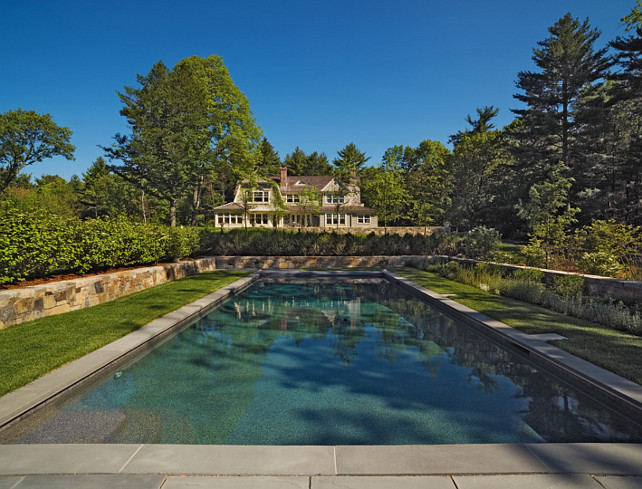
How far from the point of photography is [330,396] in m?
4.46

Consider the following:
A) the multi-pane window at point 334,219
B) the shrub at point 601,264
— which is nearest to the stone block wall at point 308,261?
the shrub at point 601,264

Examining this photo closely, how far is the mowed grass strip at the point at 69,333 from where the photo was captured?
4.45m

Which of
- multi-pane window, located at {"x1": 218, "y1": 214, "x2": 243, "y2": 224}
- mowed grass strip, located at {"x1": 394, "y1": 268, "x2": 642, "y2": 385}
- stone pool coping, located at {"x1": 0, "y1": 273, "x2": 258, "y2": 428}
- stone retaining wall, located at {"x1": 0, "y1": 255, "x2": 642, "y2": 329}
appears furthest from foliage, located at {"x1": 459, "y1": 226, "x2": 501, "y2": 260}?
multi-pane window, located at {"x1": 218, "y1": 214, "x2": 243, "y2": 224}

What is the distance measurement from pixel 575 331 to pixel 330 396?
4892 millimetres

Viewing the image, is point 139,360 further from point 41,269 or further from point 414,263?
point 414,263

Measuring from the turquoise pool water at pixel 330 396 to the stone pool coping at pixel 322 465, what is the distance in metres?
0.50

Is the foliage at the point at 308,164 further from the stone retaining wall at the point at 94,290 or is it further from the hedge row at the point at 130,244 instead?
the stone retaining wall at the point at 94,290

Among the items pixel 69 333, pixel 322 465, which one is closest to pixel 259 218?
pixel 69 333

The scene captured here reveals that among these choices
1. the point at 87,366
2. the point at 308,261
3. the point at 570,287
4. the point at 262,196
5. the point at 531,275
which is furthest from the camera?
the point at 262,196

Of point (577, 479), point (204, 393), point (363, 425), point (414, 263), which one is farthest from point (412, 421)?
point (414, 263)

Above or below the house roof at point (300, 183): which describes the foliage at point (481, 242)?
below

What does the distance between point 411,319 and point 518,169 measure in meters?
31.6

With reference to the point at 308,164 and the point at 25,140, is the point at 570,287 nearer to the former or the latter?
the point at 25,140

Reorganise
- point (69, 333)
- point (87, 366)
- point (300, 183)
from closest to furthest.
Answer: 1. point (87, 366)
2. point (69, 333)
3. point (300, 183)
